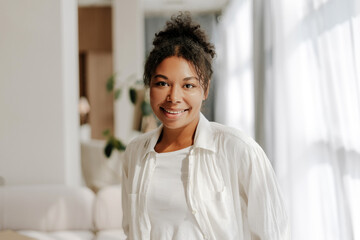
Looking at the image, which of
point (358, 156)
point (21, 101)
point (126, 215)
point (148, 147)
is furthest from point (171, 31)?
point (21, 101)

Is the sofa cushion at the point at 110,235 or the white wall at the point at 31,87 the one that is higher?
the white wall at the point at 31,87

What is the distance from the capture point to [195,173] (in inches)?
44.4

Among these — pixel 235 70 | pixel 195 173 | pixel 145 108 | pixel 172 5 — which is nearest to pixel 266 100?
pixel 145 108

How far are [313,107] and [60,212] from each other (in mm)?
1716

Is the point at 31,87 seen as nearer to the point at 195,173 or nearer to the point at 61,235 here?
the point at 61,235

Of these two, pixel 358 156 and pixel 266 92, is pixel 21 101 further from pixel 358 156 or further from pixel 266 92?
pixel 358 156

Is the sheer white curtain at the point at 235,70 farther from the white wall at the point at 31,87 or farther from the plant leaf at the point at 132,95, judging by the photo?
the white wall at the point at 31,87

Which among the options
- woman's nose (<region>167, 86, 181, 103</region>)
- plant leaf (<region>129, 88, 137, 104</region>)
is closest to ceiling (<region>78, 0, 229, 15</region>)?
plant leaf (<region>129, 88, 137, 104</region>)

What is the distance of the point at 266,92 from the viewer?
2.77 meters

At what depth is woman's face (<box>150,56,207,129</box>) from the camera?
1099mm

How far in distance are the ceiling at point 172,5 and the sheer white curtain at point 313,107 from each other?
141 inches

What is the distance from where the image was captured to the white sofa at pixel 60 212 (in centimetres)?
258

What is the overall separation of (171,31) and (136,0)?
470cm

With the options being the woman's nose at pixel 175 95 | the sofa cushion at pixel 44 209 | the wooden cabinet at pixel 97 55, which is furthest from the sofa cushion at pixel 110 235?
the wooden cabinet at pixel 97 55
